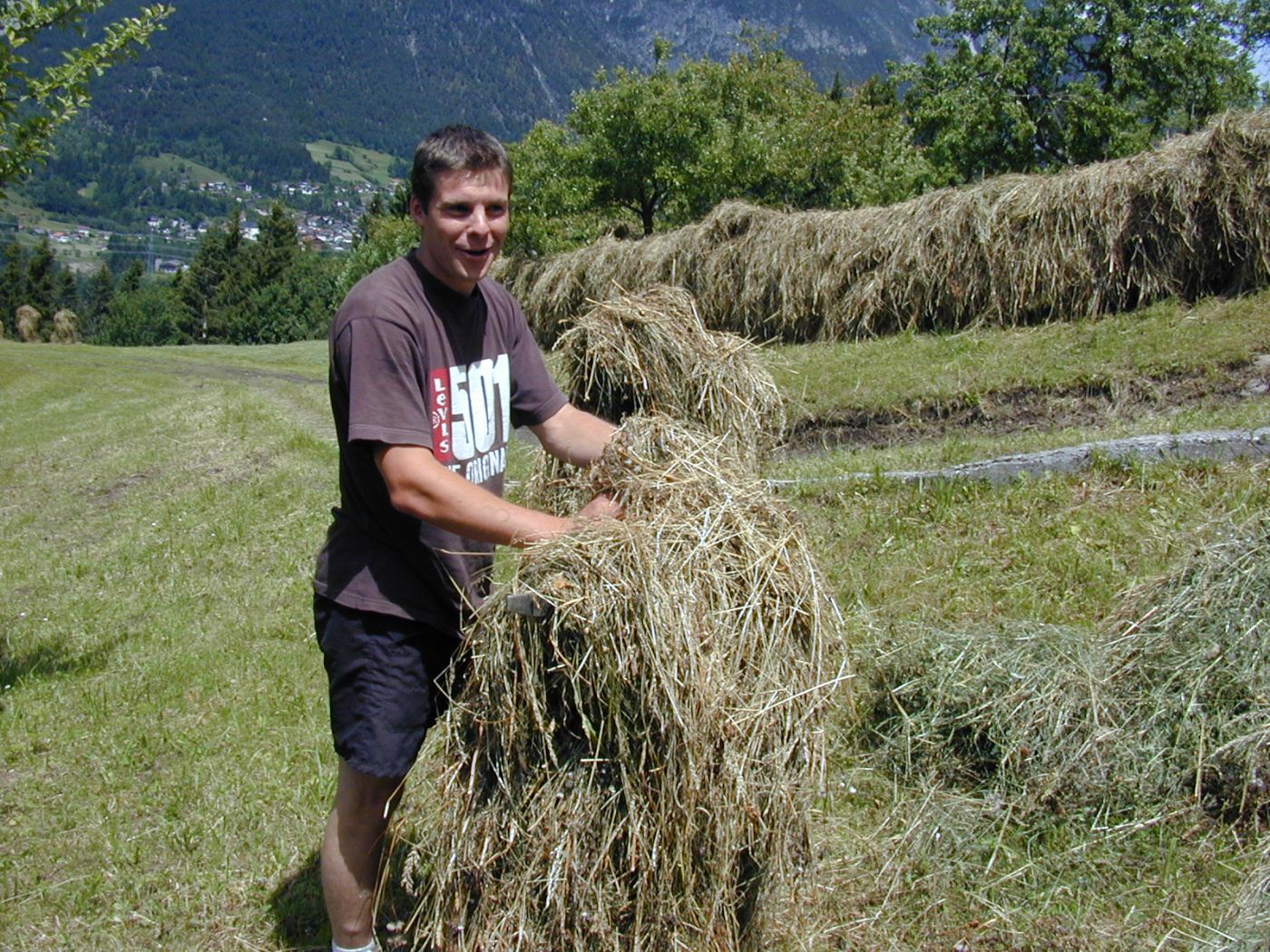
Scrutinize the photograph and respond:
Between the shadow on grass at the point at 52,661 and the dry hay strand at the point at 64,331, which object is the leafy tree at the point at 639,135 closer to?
the dry hay strand at the point at 64,331

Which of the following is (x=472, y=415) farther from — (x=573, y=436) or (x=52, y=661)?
(x=52, y=661)

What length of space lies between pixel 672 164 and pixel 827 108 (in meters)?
6.80

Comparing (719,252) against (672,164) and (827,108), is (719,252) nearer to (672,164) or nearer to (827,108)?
(672,164)

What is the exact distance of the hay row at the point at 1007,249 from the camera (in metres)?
9.74

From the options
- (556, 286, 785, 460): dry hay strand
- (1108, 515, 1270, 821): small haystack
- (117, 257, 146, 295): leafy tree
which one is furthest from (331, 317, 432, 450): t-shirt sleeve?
(117, 257, 146, 295): leafy tree

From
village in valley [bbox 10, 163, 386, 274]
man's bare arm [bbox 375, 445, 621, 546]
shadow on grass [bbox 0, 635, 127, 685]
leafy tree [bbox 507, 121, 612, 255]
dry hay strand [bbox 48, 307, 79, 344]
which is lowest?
shadow on grass [bbox 0, 635, 127, 685]

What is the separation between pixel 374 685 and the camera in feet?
9.69

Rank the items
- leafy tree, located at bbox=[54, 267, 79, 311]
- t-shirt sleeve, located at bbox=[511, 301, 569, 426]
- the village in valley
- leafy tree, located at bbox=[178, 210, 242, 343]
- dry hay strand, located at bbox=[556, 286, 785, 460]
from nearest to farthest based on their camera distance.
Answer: t-shirt sleeve, located at bbox=[511, 301, 569, 426] → dry hay strand, located at bbox=[556, 286, 785, 460] → leafy tree, located at bbox=[178, 210, 242, 343] → leafy tree, located at bbox=[54, 267, 79, 311] → the village in valley

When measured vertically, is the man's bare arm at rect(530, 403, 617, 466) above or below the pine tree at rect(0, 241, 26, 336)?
below

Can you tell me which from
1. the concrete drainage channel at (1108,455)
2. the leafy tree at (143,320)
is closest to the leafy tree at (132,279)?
the leafy tree at (143,320)

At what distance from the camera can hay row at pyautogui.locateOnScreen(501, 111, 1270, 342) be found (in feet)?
32.0

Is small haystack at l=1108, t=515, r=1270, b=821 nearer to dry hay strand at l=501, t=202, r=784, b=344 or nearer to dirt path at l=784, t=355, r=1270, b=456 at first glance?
dirt path at l=784, t=355, r=1270, b=456

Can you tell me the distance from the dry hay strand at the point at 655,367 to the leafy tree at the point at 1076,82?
33.1 metres

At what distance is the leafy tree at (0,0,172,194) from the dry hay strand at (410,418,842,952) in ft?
17.1
